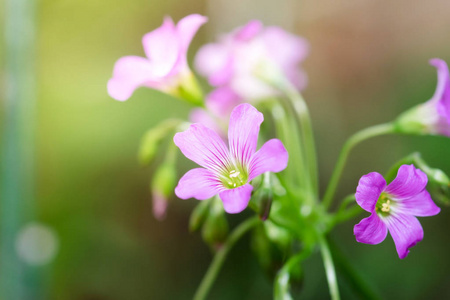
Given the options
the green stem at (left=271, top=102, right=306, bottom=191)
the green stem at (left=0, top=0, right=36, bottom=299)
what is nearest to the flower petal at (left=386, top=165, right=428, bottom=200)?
the green stem at (left=271, top=102, right=306, bottom=191)

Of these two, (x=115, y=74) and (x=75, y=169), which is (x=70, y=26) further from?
(x=115, y=74)

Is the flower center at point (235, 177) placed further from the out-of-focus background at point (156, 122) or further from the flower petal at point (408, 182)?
the out-of-focus background at point (156, 122)

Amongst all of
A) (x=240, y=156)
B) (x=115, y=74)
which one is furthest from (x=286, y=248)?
(x=115, y=74)

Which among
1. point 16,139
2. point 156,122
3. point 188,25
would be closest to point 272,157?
point 188,25

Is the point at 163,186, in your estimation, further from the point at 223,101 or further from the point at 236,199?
the point at 236,199

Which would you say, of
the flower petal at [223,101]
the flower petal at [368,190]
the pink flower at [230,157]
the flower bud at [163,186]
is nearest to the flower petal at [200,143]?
the pink flower at [230,157]
